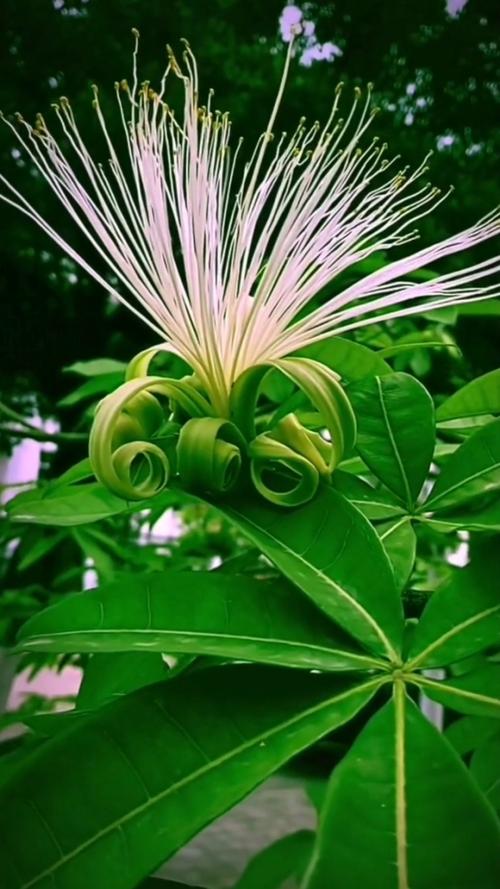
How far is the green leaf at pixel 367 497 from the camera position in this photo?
36cm

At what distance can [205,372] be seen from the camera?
34 cm

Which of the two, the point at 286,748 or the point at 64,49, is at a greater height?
the point at 64,49

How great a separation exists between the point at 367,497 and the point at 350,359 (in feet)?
0.26

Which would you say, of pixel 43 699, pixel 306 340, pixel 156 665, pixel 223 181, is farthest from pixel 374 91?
pixel 43 699

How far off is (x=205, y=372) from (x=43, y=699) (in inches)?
28.4

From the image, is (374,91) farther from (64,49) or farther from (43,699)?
(43,699)

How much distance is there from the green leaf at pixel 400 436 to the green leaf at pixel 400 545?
0.05 ft

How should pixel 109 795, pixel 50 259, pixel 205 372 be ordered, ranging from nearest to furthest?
pixel 109 795, pixel 205 372, pixel 50 259

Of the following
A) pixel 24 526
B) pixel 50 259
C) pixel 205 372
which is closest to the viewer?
pixel 205 372

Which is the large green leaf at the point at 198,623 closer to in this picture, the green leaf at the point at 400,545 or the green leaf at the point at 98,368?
the green leaf at the point at 400,545

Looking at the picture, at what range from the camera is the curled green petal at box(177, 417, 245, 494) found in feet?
1.00

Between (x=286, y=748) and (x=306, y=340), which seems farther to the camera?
(x=306, y=340)

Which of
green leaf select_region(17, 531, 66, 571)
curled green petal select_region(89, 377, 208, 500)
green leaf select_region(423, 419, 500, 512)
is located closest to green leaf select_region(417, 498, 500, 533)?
green leaf select_region(423, 419, 500, 512)

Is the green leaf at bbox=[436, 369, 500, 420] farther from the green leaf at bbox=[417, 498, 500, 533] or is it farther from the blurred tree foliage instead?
the blurred tree foliage
